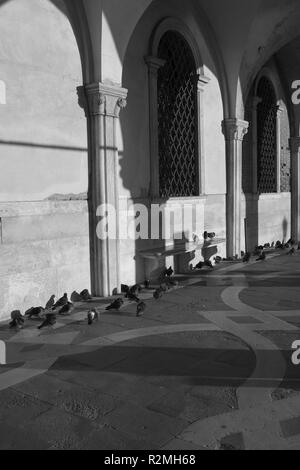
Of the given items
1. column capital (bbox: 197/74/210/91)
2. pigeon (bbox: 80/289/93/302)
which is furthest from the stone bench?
column capital (bbox: 197/74/210/91)

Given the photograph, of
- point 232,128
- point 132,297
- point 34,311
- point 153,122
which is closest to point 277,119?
point 232,128

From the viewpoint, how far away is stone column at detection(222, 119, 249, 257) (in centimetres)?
1042

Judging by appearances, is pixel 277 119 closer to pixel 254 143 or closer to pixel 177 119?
pixel 254 143

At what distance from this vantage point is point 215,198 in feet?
33.7

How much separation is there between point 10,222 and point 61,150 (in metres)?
1.33

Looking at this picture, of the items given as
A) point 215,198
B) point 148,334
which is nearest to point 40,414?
point 148,334

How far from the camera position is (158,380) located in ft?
12.8

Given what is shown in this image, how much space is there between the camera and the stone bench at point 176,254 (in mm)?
7949

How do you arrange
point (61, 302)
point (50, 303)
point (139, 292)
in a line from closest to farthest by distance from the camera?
point (61, 302) < point (50, 303) < point (139, 292)

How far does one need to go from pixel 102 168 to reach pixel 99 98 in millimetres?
1023

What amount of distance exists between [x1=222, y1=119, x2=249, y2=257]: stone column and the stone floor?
4.22m

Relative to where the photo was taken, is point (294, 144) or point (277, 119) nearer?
point (277, 119)

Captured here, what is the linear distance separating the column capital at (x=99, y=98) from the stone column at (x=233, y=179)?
4.19 metres

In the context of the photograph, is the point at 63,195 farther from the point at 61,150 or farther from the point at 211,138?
the point at 211,138
